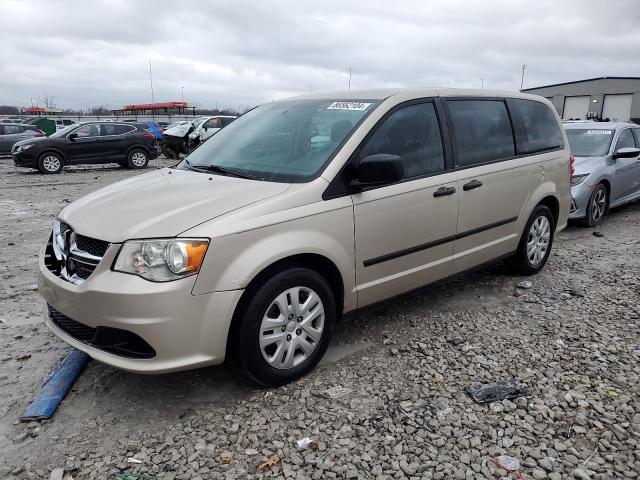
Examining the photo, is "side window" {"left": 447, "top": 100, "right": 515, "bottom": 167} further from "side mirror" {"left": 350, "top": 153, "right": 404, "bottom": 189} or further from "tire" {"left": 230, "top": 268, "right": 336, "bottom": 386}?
"tire" {"left": 230, "top": 268, "right": 336, "bottom": 386}

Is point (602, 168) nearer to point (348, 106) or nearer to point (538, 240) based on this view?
point (538, 240)

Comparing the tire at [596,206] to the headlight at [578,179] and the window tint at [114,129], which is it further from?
the window tint at [114,129]

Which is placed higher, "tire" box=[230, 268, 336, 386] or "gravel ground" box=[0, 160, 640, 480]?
"tire" box=[230, 268, 336, 386]

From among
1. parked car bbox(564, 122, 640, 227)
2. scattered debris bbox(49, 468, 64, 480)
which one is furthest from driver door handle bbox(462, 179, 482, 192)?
parked car bbox(564, 122, 640, 227)

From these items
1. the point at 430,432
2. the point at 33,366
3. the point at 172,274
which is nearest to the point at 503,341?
the point at 430,432

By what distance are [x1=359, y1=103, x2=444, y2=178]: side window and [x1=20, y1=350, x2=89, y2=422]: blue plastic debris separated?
7.65ft

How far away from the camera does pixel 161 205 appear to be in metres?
2.97

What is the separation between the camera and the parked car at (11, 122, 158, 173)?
14695 mm

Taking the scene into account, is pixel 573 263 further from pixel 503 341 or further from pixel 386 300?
pixel 386 300

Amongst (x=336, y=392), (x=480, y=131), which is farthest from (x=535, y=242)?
(x=336, y=392)

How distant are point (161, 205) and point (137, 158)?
14.6m

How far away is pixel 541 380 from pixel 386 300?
1.12 m

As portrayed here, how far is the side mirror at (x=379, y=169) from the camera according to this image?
312 cm

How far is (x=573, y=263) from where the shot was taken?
5730 mm
